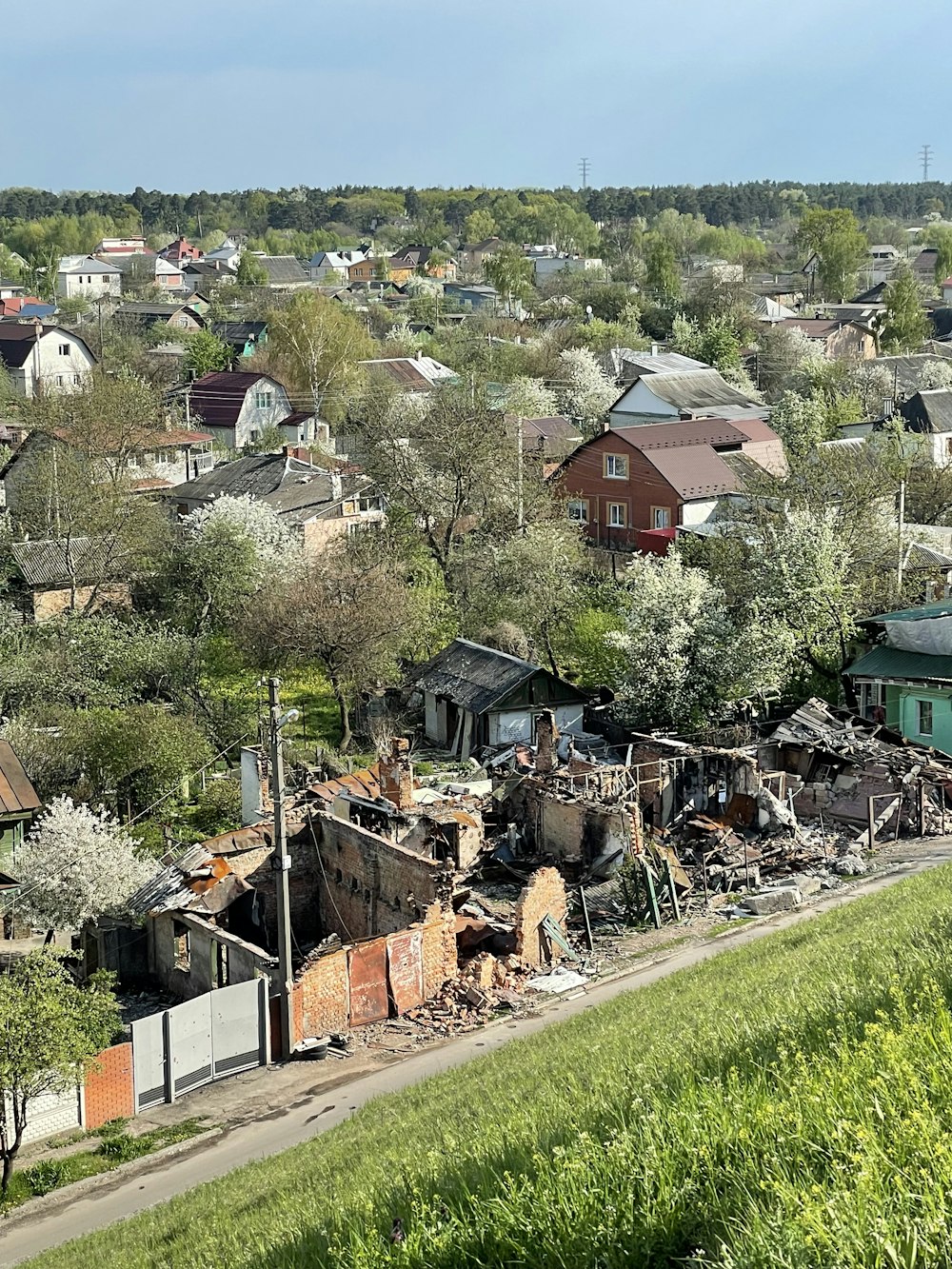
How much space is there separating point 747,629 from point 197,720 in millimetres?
11524

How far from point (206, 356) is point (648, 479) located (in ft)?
125

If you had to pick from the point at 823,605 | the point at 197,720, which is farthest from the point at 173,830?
the point at 823,605

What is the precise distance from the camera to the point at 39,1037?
14156 millimetres

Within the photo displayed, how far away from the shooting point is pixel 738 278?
105562mm

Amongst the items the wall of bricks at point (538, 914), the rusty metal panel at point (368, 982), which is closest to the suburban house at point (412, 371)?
the wall of bricks at point (538, 914)

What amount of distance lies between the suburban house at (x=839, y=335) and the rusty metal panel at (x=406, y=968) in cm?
7223

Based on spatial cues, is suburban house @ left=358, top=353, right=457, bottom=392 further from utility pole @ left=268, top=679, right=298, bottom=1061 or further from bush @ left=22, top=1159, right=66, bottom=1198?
bush @ left=22, top=1159, right=66, bottom=1198

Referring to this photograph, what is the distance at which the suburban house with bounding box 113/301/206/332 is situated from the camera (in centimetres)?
9069

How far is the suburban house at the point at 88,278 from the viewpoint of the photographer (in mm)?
116062

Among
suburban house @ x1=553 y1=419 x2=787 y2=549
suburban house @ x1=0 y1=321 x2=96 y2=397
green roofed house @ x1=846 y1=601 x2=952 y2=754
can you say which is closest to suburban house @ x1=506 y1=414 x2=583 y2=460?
suburban house @ x1=553 y1=419 x2=787 y2=549

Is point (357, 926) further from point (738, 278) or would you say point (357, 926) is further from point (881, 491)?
point (738, 278)

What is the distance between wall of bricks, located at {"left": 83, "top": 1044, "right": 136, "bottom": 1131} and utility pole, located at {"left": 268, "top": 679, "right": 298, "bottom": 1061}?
1.99 meters

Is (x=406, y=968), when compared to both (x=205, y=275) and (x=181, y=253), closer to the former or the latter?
(x=205, y=275)

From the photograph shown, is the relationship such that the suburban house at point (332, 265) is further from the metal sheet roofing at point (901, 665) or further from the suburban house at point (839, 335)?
the metal sheet roofing at point (901, 665)
